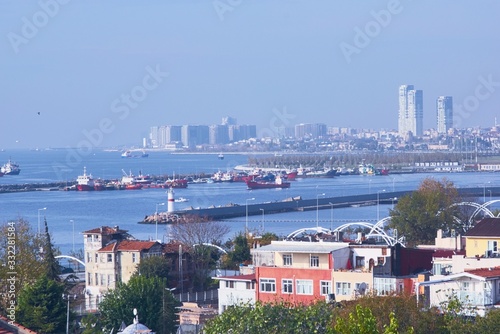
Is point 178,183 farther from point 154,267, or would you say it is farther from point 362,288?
point 362,288

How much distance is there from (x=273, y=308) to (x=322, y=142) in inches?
3957

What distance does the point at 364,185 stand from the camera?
45750 mm

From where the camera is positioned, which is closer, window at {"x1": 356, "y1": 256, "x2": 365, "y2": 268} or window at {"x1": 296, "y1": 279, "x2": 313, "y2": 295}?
window at {"x1": 296, "y1": 279, "x2": 313, "y2": 295}

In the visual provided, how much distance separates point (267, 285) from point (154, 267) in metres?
2.88

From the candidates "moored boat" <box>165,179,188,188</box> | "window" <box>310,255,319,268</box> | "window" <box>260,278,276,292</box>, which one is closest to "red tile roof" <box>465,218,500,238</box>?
"window" <box>310,255,319,268</box>

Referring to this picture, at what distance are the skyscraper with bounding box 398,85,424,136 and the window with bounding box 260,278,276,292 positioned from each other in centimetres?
10341

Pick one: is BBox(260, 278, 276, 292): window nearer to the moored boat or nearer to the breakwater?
the breakwater

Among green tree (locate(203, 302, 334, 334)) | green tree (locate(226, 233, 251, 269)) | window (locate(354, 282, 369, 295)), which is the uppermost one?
green tree (locate(203, 302, 334, 334))

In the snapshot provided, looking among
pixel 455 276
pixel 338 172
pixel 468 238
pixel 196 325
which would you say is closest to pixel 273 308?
pixel 455 276

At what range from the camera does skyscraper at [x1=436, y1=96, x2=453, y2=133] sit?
106812 mm

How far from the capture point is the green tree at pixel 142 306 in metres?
7.72

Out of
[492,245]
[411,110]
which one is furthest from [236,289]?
[411,110]

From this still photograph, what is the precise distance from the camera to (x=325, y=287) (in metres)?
7.84

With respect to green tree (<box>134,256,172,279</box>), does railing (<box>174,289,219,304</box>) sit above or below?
below
